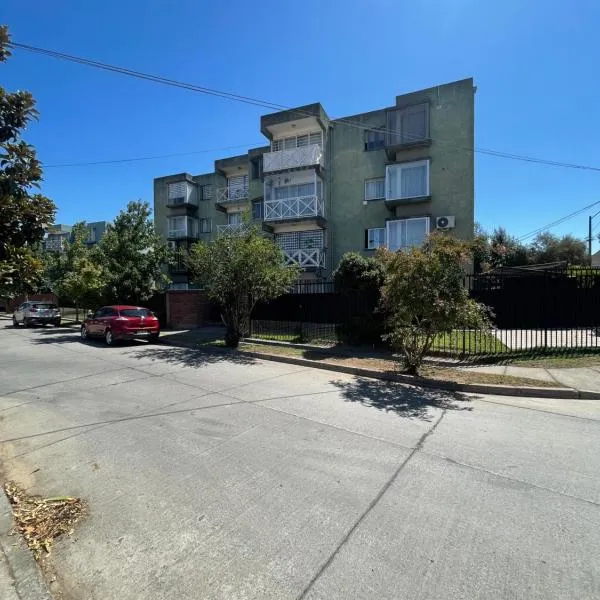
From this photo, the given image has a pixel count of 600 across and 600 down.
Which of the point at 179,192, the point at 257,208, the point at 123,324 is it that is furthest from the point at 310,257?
the point at 179,192

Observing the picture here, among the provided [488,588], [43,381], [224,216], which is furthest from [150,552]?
[224,216]

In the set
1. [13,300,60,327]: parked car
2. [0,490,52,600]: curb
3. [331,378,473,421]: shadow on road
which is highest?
[13,300,60,327]: parked car

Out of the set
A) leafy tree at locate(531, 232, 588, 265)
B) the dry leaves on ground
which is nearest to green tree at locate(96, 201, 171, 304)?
the dry leaves on ground

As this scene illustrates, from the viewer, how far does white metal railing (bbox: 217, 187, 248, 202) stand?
1196 inches

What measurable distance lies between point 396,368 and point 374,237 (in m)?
15.6

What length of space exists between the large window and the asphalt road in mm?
22266

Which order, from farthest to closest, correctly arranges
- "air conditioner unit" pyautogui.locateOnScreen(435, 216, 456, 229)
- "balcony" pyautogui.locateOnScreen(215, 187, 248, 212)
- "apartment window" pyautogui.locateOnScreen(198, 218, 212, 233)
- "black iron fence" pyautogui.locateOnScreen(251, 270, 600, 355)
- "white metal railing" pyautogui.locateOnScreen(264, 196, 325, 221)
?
"apartment window" pyautogui.locateOnScreen(198, 218, 212, 233) < "balcony" pyautogui.locateOnScreen(215, 187, 248, 212) < "white metal railing" pyautogui.locateOnScreen(264, 196, 325, 221) < "air conditioner unit" pyautogui.locateOnScreen(435, 216, 456, 229) < "black iron fence" pyautogui.locateOnScreen(251, 270, 600, 355)

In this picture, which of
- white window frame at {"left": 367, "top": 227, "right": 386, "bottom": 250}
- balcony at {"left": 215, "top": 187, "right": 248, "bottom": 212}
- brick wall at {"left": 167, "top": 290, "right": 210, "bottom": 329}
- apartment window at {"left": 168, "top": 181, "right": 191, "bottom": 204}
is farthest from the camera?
apartment window at {"left": 168, "top": 181, "right": 191, "bottom": 204}

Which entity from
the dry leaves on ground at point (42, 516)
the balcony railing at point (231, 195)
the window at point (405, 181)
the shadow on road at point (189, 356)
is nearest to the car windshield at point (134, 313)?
the shadow on road at point (189, 356)

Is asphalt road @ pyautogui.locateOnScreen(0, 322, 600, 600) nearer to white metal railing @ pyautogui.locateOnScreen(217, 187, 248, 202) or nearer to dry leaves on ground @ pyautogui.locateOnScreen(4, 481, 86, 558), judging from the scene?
dry leaves on ground @ pyautogui.locateOnScreen(4, 481, 86, 558)

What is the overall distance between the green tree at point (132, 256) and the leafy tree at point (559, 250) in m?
32.6

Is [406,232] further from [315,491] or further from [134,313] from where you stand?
[315,491]

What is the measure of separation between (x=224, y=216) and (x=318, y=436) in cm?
2950

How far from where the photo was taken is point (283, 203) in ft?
82.0
